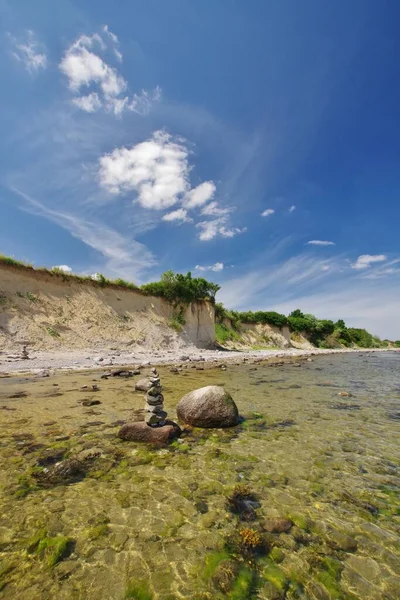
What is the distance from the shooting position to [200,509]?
4445 mm

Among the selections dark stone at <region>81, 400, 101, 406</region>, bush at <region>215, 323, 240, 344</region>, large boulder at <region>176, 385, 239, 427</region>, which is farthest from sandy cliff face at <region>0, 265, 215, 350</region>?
large boulder at <region>176, 385, 239, 427</region>

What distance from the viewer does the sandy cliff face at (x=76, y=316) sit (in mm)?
27625

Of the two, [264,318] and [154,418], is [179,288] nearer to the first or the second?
[264,318]

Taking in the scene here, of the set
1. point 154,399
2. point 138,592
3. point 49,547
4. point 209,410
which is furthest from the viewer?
point 209,410

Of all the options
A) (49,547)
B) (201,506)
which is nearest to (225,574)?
(201,506)

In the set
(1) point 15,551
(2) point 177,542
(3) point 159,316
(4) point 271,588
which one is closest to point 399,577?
(4) point 271,588

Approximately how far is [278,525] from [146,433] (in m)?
4.10

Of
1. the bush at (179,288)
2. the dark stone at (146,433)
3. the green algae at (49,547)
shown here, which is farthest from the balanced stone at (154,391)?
the bush at (179,288)

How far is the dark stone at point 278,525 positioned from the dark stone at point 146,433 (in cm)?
363

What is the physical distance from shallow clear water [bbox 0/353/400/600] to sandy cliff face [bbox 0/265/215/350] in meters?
21.3

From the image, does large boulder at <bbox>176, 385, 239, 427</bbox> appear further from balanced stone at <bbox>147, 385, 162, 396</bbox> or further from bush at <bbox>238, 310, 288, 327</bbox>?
bush at <bbox>238, 310, 288, 327</bbox>

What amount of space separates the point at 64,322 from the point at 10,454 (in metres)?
27.3

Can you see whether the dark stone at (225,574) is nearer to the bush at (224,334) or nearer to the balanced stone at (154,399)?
the balanced stone at (154,399)

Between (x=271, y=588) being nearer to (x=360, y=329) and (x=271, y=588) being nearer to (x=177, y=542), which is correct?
(x=177, y=542)
